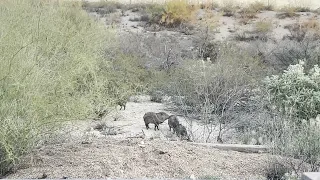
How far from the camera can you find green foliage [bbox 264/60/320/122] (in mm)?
12172

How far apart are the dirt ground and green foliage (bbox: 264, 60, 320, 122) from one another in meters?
3.63

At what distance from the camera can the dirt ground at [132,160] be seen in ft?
24.7

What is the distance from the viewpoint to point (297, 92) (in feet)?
41.2

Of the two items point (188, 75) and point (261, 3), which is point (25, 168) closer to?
point (188, 75)

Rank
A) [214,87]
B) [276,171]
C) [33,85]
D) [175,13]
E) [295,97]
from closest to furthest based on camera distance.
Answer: [276,171], [33,85], [295,97], [214,87], [175,13]

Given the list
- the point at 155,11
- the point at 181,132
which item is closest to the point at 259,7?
the point at 155,11

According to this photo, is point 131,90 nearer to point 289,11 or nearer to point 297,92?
point 297,92

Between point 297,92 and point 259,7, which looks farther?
point 259,7

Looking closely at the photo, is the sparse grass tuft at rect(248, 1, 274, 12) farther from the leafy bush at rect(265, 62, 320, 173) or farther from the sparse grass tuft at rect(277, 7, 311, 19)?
the leafy bush at rect(265, 62, 320, 173)

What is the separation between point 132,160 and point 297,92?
566cm

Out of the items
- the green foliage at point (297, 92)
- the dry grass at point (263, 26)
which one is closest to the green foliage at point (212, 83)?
the green foliage at point (297, 92)

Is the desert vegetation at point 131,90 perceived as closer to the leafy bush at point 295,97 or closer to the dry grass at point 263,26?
the leafy bush at point 295,97

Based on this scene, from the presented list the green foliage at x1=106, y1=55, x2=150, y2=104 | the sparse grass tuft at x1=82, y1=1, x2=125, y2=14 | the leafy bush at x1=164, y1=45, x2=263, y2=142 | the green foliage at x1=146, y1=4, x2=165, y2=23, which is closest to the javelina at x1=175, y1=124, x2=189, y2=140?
the leafy bush at x1=164, y1=45, x2=263, y2=142

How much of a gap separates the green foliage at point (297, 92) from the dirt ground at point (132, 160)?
3.63 m
